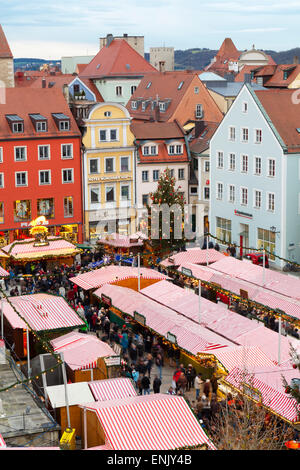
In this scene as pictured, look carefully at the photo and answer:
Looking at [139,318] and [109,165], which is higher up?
[109,165]

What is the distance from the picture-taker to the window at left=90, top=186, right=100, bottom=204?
6019 cm

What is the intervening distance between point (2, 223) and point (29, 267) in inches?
386

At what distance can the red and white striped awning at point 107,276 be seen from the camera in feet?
134

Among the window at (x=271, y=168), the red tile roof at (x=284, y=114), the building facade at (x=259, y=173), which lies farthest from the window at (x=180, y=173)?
the window at (x=271, y=168)

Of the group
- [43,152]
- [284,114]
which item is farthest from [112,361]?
[43,152]

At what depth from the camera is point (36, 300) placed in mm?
35312

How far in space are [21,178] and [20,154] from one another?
5.94 ft

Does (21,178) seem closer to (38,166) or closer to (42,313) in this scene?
(38,166)

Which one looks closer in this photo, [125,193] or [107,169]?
[107,169]

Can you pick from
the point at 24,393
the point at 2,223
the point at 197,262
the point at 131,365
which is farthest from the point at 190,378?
the point at 2,223

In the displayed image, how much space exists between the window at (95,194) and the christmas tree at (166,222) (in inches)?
459

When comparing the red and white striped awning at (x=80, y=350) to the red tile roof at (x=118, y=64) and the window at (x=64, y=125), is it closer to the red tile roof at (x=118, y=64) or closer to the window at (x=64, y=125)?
the window at (x=64, y=125)

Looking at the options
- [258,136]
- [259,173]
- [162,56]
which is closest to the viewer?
[258,136]

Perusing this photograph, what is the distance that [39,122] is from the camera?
58.5 metres
